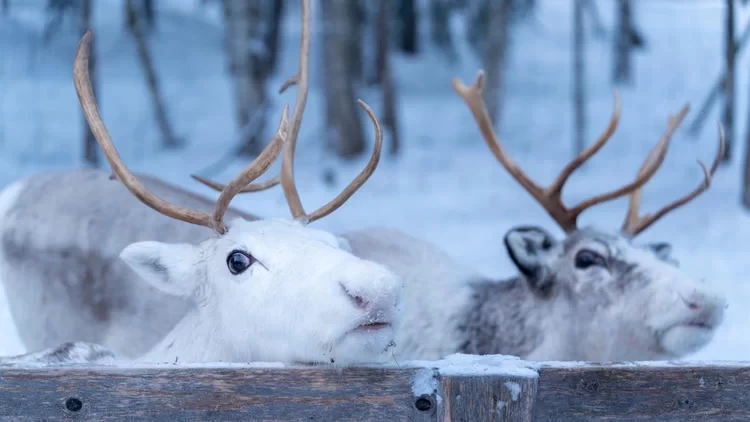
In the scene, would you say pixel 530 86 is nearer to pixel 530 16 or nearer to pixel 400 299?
pixel 530 16

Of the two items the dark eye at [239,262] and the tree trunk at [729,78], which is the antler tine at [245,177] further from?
the tree trunk at [729,78]

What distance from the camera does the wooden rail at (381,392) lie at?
84.2 inches

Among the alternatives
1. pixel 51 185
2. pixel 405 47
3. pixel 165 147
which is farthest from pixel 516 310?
pixel 405 47

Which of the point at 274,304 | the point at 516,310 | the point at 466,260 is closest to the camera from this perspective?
the point at 274,304

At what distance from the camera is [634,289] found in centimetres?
388

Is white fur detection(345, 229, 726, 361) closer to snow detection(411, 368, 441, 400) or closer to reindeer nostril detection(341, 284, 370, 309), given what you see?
reindeer nostril detection(341, 284, 370, 309)

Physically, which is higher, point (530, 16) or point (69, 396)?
point (530, 16)

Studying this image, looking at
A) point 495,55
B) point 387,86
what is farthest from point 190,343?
point 495,55

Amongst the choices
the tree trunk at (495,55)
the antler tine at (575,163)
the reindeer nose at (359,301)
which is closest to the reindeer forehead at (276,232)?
the reindeer nose at (359,301)

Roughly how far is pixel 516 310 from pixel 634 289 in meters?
0.56

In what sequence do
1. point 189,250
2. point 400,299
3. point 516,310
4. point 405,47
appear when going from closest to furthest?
point 400,299 < point 189,250 < point 516,310 < point 405,47

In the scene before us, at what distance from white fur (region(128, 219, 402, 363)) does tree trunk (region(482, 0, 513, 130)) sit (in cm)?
1272

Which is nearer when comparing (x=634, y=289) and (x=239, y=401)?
(x=239, y=401)

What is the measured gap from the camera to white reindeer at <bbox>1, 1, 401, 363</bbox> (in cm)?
233
